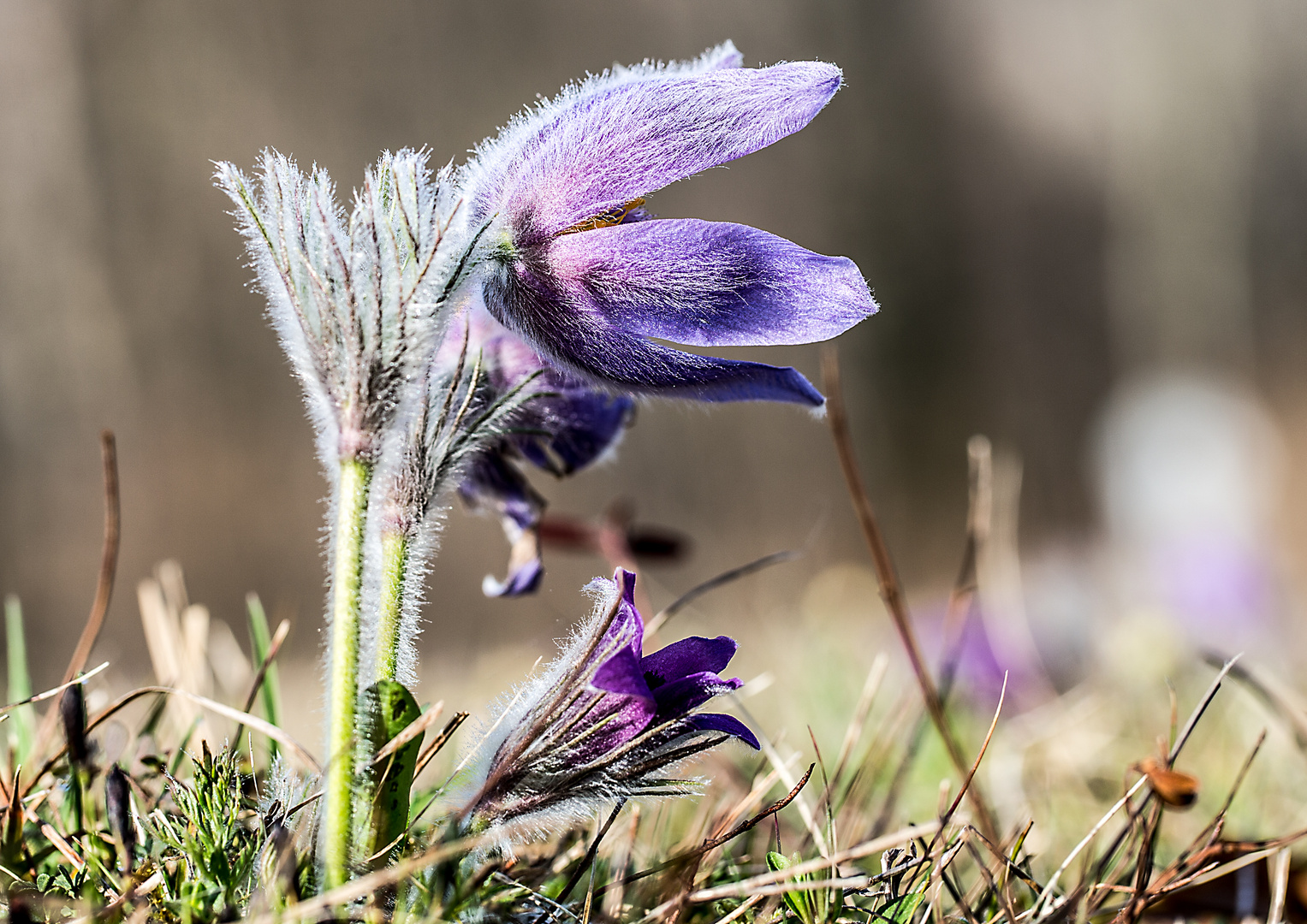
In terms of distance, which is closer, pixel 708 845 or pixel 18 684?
pixel 708 845

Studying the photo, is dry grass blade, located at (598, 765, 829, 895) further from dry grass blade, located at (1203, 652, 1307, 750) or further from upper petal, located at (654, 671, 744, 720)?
dry grass blade, located at (1203, 652, 1307, 750)

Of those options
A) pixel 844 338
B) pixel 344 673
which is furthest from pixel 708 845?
pixel 844 338

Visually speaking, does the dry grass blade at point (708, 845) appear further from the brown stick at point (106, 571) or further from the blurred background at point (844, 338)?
the brown stick at point (106, 571)

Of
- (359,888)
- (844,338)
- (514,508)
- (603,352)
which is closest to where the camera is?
(359,888)

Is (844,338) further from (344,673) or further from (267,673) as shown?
(344,673)

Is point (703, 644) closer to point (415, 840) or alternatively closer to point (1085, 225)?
point (415, 840)

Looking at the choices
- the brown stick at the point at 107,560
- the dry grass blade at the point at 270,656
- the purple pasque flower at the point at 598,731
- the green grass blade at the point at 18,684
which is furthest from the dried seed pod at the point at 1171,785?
the green grass blade at the point at 18,684

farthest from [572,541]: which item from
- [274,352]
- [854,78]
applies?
[854,78]
